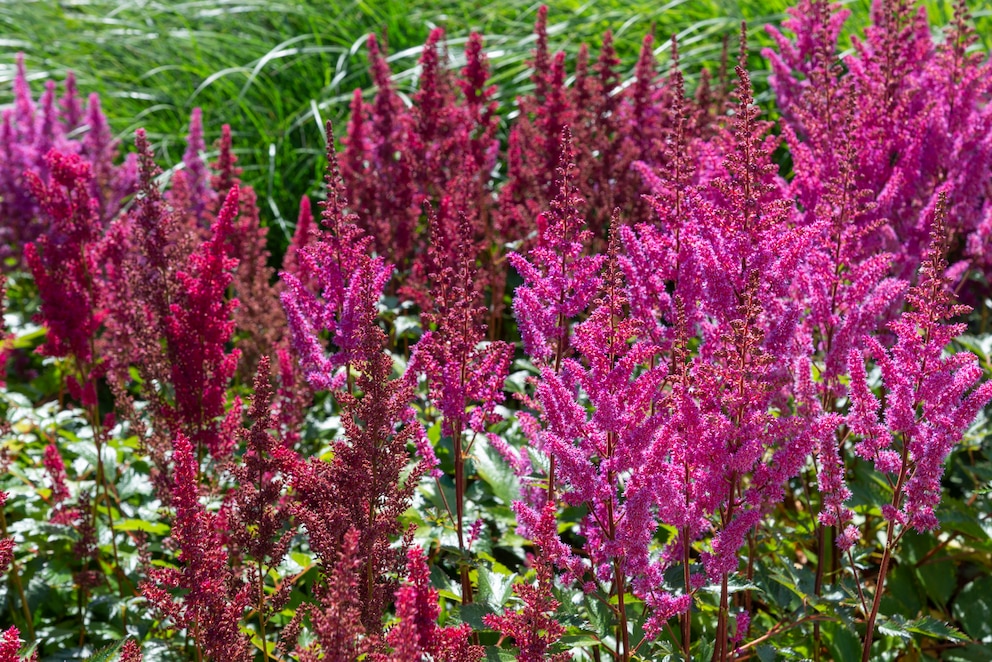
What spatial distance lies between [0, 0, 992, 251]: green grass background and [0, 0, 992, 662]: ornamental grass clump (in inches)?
102

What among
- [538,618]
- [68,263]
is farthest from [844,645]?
[68,263]

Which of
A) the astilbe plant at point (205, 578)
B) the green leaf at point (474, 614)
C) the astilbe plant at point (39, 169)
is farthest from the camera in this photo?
the astilbe plant at point (39, 169)

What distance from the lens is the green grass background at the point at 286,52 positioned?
25.8 feet

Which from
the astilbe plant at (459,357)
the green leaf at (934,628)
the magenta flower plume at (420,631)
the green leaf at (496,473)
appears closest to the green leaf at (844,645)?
the green leaf at (934,628)

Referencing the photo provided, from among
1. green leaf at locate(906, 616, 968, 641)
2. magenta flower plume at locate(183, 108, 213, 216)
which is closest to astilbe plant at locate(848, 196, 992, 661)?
green leaf at locate(906, 616, 968, 641)

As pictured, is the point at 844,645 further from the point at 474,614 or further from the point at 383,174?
the point at 383,174

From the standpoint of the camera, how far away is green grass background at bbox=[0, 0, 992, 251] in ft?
25.8

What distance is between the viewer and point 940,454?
252 cm

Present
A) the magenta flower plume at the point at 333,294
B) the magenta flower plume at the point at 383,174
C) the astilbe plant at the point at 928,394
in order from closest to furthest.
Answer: the astilbe plant at the point at 928,394 → the magenta flower plume at the point at 333,294 → the magenta flower plume at the point at 383,174

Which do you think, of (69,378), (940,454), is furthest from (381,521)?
(69,378)

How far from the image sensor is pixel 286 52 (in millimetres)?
8625

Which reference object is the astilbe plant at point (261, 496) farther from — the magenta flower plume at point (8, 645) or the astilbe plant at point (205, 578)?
the magenta flower plume at point (8, 645)

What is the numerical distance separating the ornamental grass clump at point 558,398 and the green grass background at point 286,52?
8.49 ft

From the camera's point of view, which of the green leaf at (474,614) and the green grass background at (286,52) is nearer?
the green leaf at (474,614)
